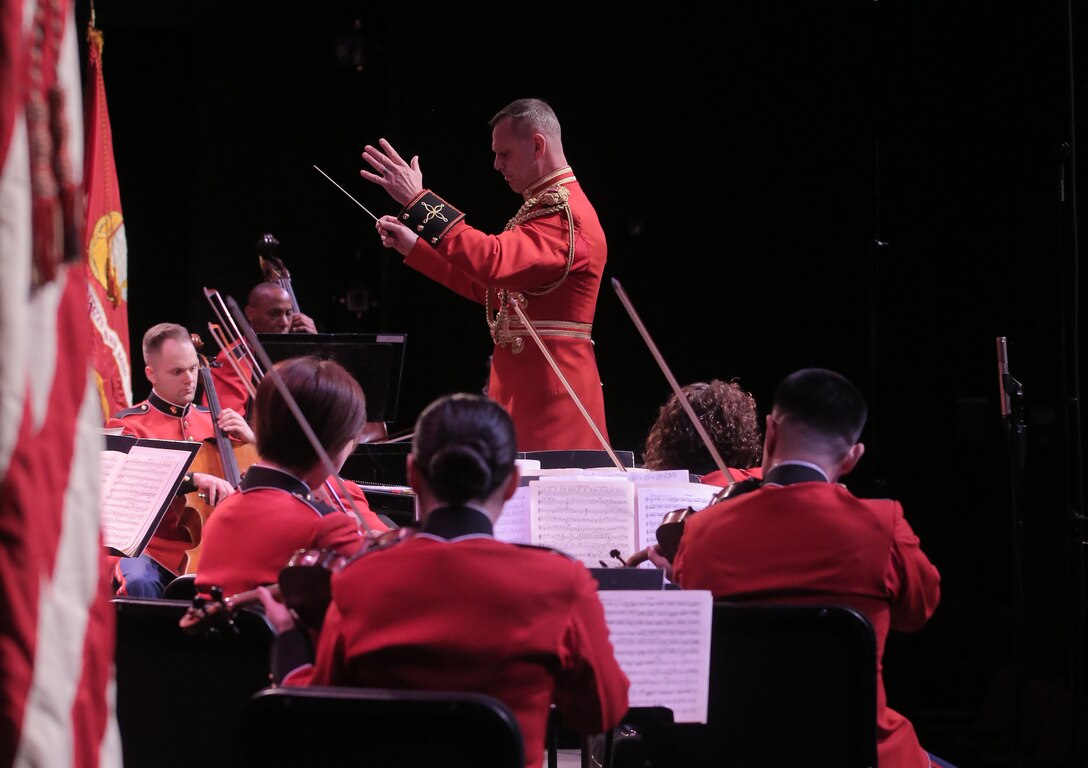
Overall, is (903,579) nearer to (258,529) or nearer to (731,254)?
(258,529)

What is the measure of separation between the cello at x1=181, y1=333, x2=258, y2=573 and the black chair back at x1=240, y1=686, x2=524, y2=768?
6.82ft

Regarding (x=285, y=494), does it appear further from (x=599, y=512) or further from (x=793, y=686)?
(x=793, y=686)

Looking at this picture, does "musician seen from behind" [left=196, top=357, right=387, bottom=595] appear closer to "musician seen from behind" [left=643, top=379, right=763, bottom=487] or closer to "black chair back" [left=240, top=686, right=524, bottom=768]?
"black chair back" [left=240, top=686, right=524, bottom=768]

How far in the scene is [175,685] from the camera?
1.82 m

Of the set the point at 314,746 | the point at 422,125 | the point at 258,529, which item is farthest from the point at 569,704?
the point at 422,125

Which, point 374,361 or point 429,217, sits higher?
point 429,217

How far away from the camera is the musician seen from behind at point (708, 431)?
2.78m

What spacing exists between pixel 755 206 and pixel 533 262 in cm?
173

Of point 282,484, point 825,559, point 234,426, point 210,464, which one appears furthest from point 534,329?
point 825,559

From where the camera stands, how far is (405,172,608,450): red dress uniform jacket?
10.8ft

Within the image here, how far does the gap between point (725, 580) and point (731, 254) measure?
3.01m

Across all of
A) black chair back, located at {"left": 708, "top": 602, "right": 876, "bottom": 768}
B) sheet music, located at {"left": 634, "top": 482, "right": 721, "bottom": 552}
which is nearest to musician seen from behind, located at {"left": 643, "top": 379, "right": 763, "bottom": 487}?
sheet music, located at {"left": 634, "top": 482, "right": 721, "bottom": 552}

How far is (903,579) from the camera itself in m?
1.91

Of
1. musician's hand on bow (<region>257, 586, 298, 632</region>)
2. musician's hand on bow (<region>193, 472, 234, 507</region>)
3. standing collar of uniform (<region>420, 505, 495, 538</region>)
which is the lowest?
musician's hand on bow (<region>257, 586, 298, 632</region>)
